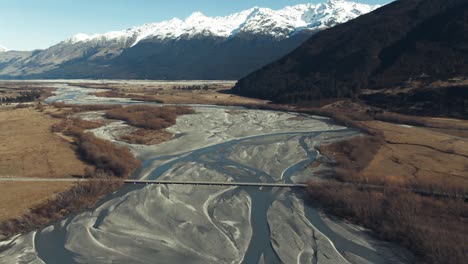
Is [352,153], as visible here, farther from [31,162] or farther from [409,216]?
[31,162]

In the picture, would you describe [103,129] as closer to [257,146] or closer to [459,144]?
[257,146]

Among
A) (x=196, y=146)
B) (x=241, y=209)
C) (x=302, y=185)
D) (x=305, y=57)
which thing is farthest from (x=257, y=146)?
(x=305, y=57)

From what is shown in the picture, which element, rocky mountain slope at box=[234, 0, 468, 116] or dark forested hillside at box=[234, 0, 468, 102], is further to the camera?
dark forested hillside at box=[234, 0, 468, 102]

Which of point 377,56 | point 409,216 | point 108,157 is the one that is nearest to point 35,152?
point 108,157

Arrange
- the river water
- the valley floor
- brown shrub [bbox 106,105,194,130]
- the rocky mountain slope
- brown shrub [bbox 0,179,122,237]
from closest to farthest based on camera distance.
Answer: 1. the river water
2. brown shrub [bbox 0,179,122,237]
3. the valley floor
4. brown shrub [bbox 106,105,194,130]
5. the rocky mountain slope

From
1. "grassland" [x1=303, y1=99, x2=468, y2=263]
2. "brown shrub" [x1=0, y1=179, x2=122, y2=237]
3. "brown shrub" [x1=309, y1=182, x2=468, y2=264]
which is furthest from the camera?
"brown shrub" [x1=0, y1=179, x2=122, y2=237]

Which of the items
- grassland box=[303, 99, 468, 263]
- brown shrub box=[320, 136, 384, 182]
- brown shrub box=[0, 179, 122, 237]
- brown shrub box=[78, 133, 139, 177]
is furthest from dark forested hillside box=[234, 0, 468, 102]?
brown shrub box=[0, 179, 122, 237]

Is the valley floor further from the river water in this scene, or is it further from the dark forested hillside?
the dark forested hillside
